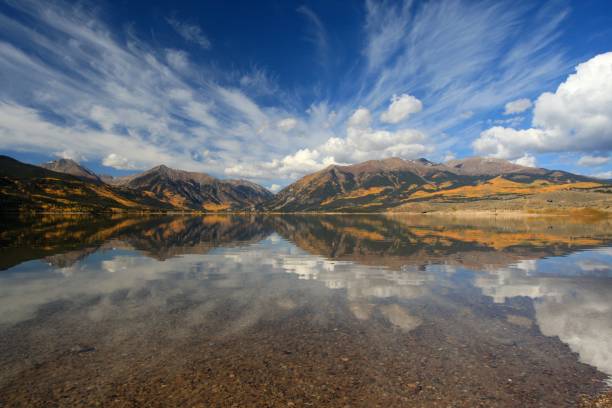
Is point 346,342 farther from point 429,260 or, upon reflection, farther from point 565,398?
point 429,260

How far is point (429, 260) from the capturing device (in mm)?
46625

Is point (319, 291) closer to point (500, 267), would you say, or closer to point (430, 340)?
point (430, 340)

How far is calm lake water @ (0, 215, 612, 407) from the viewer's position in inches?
507

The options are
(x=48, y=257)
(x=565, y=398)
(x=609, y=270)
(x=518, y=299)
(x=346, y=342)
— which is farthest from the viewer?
(x=48, y=257)

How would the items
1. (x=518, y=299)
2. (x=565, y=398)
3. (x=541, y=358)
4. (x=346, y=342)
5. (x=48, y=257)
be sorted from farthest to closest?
(x=48, y=257)
(x=518, y=299)
(x=346, y=342)
(x=541, y=358)
(x=565, y=398)

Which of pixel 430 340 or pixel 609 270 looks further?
pixel 609 270

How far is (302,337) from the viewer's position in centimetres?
1844

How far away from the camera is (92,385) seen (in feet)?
43.0

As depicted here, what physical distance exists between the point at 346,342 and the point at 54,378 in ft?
43.7

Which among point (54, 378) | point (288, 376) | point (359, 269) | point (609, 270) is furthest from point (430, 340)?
point (609, 270)

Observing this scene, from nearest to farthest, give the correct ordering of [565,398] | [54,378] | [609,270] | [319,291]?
[565,398]
[54,378]
[319,291]
[609,270]

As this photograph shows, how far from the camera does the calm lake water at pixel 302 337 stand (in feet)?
42.2

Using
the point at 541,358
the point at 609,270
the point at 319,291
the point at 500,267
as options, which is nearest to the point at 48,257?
the point at 319,291

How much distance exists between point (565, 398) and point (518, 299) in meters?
15.7
